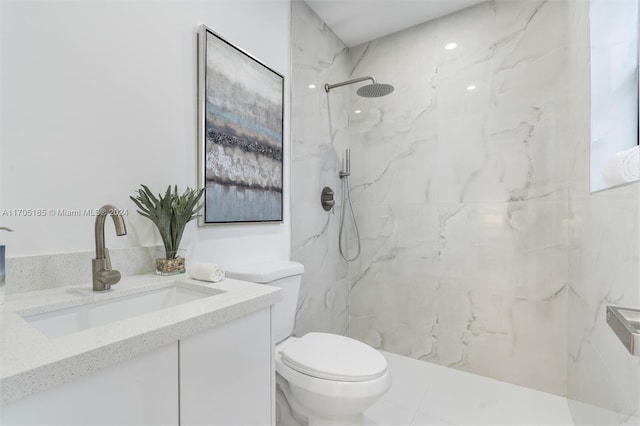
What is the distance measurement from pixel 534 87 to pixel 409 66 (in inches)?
32.5

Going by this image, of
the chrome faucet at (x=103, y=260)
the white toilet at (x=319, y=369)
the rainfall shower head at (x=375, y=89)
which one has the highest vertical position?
the rainfall shower head at (x=375, y=89)

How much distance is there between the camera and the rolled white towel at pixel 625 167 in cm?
84

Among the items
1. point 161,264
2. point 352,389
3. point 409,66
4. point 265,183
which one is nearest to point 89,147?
point 161,264

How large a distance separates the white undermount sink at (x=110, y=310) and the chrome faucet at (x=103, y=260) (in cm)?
5

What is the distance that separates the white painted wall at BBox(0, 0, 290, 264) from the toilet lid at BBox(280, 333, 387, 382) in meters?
0.55

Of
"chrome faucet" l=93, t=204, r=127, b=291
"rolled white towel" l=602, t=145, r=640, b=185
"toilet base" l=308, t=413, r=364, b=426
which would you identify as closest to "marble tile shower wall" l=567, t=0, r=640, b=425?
"rolled white towel" l=602, t=145, r=640, b=185

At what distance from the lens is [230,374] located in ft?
2.53

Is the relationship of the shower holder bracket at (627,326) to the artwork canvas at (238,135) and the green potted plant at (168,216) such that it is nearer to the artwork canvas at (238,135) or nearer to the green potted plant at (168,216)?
the green potted plant at (168,216)

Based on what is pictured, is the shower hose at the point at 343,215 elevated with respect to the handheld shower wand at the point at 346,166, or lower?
lower

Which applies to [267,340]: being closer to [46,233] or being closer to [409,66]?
[46,233]

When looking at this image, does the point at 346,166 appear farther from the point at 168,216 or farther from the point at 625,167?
the point at 625,167

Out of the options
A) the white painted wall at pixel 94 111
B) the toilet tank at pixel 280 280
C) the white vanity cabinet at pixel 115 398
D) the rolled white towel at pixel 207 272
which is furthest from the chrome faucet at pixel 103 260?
the toilet tank at pixel 280 280

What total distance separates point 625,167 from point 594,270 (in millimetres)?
→ 565

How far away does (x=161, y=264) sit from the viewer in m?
1.10
